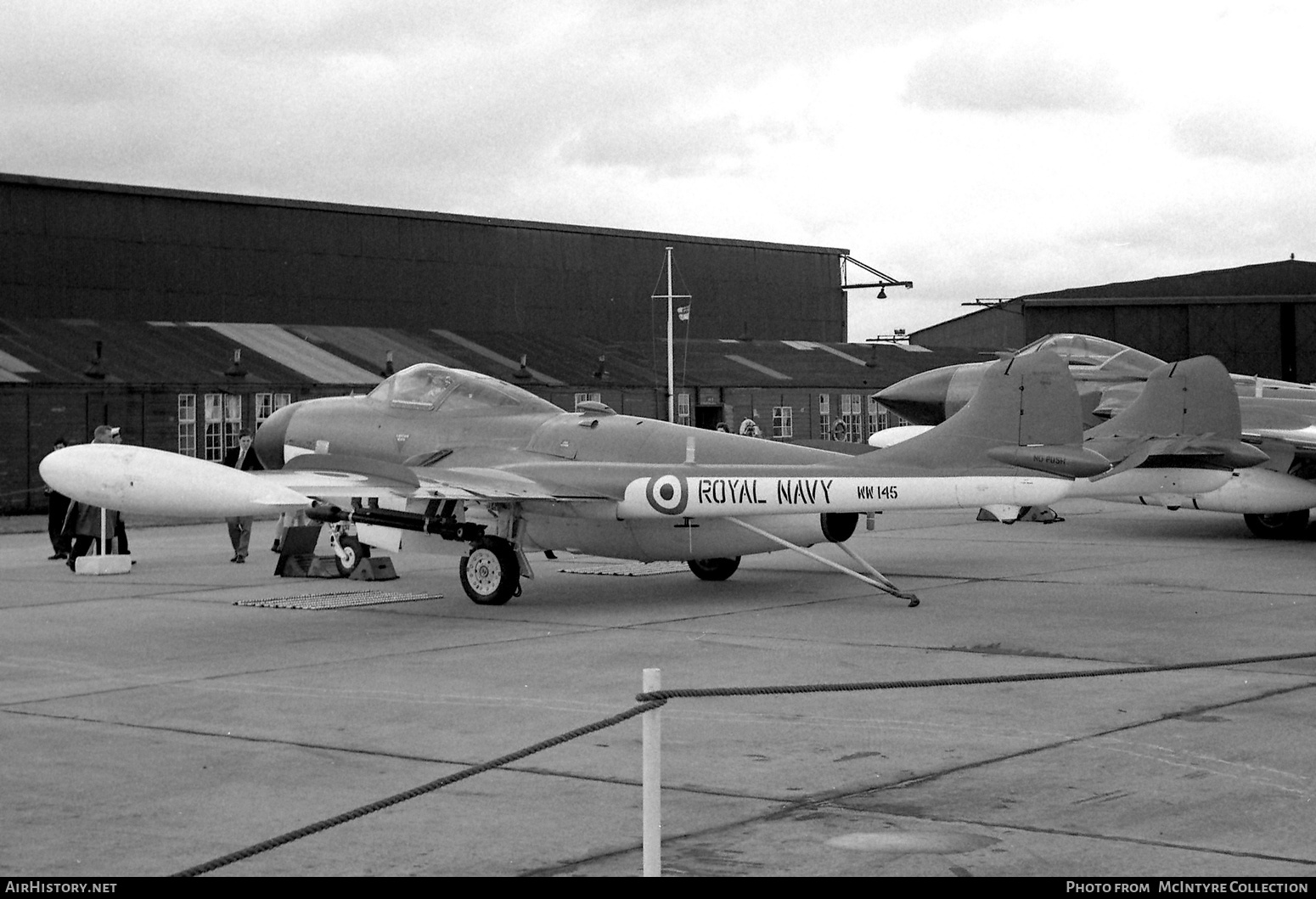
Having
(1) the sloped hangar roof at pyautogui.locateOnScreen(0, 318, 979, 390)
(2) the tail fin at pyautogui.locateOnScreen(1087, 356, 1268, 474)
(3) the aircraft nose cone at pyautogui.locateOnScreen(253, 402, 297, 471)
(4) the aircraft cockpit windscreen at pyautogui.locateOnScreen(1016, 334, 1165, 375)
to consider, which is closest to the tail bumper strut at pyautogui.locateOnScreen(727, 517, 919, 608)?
(2) the tail fin at pyautogui.locateOnScreen(1087, 356, 1268, 474)

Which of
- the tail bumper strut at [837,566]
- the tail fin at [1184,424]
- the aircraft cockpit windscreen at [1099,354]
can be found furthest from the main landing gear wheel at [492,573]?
the aircraft cockpit windscreen at [1099,354]

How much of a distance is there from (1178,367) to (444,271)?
36.9m

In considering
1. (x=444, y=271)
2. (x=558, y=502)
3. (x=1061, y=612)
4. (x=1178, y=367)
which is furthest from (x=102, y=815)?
(x=444, y=271)

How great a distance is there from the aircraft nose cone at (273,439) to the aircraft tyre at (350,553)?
119 cm

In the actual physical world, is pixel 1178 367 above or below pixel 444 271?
below

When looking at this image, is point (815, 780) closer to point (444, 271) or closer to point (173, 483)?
point (173, 483)

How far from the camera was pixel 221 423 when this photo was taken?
36.2m

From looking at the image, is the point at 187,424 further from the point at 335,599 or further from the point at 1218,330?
the point at 1218,330

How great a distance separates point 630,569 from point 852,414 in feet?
109

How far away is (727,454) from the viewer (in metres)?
15.1

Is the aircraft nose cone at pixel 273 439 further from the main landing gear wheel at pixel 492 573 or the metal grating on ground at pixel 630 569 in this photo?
the main landing gear wheel at pixel 492 573

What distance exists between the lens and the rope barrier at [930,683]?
606 centimetres

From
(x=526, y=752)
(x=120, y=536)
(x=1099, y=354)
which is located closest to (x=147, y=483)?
(x=526, y=752)

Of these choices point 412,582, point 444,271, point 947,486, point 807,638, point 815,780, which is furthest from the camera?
point 444,271
